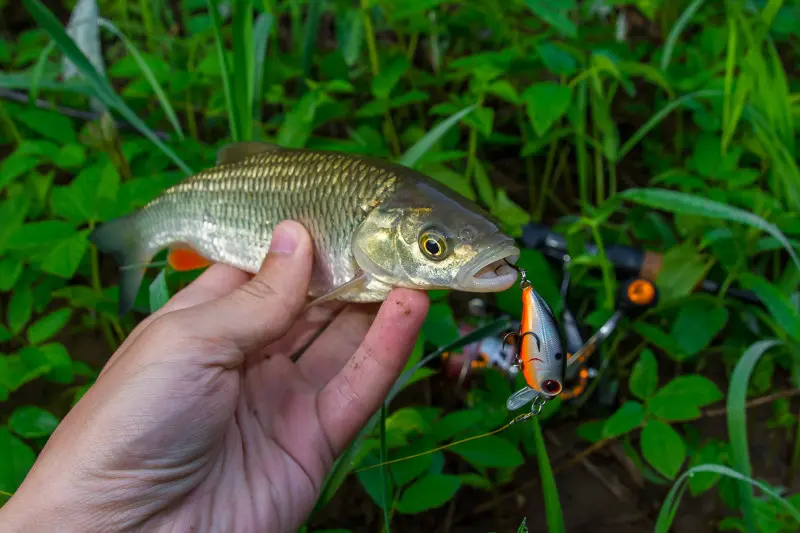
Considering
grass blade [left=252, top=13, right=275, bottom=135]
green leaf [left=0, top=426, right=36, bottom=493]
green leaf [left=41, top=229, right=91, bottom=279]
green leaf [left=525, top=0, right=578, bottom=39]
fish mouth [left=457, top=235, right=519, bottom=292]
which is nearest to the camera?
fish mouth [left=457, top=235, right=519, bottom=292]

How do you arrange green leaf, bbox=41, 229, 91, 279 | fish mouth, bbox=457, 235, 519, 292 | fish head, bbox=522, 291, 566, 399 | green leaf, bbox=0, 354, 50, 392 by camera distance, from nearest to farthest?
fish head, bbox=522, 291, 566, 399 → fish mouth, bbox=457, 235, 519, 292 → green leaf, bbox=0, 354, 50, 392 → green leaf, bbox=41, 229, 91, 279

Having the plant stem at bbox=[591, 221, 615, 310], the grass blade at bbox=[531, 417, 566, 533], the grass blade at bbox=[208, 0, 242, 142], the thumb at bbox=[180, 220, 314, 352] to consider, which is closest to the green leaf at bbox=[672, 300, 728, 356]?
the plant stem at bbox=[591, 221, 615, 310]

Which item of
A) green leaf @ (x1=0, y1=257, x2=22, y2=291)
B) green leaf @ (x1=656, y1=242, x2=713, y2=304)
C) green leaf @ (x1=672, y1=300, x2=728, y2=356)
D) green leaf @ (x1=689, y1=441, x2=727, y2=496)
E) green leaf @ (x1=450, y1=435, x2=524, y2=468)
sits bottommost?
green leaf @ (x1=689, y1=441, x2=727, y2=496)

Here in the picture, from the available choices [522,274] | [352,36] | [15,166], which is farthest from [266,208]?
[352,36]

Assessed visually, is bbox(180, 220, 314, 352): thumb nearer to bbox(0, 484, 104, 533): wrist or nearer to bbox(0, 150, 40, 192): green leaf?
bbox(0, 484, 104, 533): wrist

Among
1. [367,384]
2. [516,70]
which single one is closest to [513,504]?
[367,384]

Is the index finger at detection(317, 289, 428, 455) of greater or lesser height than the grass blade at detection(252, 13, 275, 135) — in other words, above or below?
below
